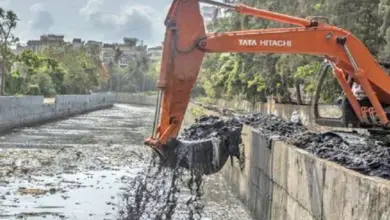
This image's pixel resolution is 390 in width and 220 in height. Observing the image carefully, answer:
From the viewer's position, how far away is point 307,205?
346 inches

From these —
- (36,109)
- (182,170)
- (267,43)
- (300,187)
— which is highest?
(267,43)

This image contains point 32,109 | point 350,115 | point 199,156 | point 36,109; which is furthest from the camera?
point 36,109

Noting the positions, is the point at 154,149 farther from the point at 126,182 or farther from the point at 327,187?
the point at 126,182

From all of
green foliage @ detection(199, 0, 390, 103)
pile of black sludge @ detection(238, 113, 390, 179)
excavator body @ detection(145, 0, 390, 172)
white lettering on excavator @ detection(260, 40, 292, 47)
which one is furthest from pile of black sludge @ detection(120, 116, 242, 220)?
green foliage @ detection(199, 0, 390, 103)

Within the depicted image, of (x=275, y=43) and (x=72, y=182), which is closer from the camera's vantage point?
(x=275, y=43)

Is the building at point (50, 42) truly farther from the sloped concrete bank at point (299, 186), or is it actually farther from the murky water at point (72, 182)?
the sloped concrete bank at point (299, 186)

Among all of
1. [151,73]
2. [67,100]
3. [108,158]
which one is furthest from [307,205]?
[151,73]

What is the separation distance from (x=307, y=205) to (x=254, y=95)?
38.5m

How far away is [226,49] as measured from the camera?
1104 cm

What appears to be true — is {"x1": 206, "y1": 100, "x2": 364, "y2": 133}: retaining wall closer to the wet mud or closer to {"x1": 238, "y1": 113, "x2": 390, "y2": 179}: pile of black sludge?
the wet mud

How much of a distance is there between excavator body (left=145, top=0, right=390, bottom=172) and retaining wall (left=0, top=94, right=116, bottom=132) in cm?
2630

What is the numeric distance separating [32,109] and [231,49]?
118 ft

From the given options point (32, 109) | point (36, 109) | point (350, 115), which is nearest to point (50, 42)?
point (36, 109)

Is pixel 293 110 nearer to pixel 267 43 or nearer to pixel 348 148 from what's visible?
pixel 267 43
